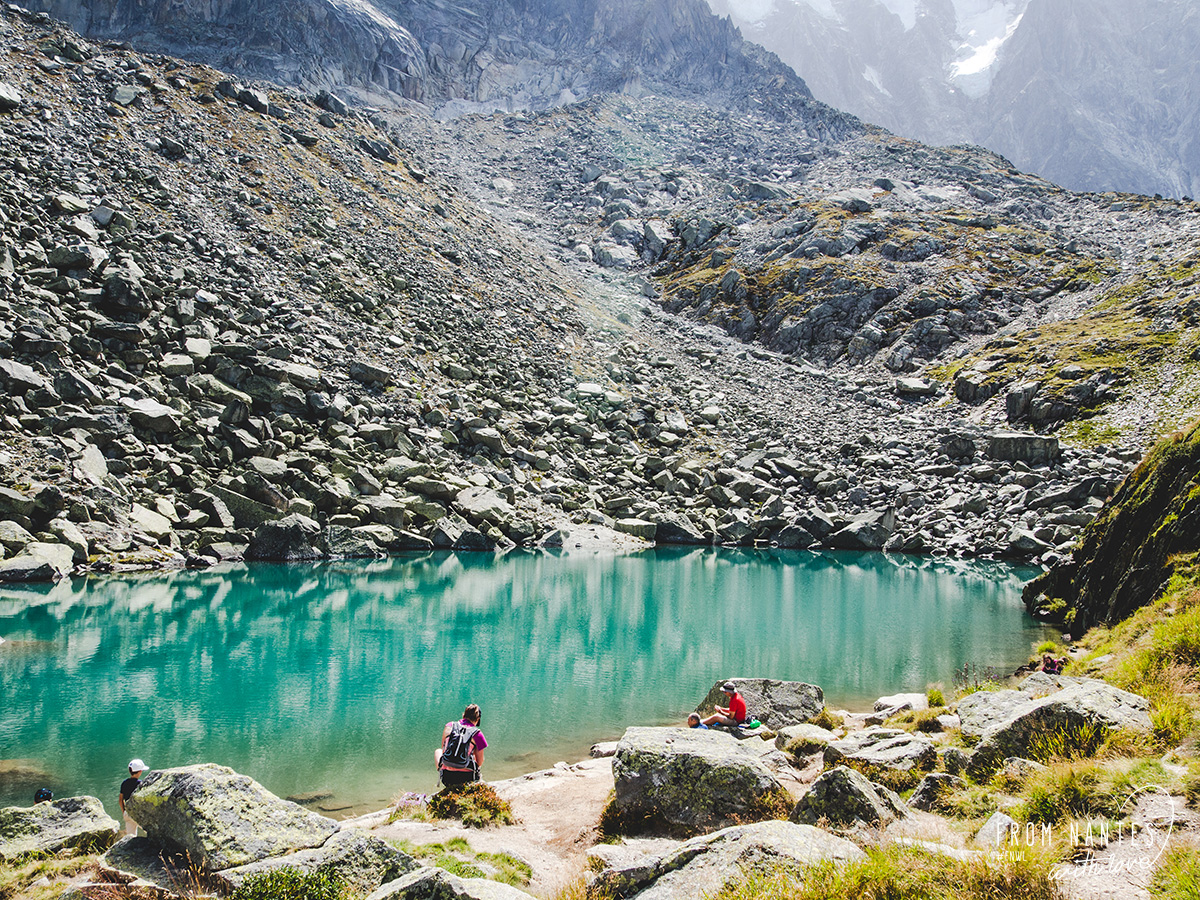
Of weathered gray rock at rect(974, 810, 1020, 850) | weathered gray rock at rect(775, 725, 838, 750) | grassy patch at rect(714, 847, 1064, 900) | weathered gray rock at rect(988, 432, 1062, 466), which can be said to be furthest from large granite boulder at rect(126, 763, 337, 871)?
weathered gray rock at rect(988, 432, 1062, 466)

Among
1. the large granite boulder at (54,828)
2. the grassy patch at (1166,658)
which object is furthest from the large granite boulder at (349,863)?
the grassy patch at (1166,658)

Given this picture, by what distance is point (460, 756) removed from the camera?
35.5ft

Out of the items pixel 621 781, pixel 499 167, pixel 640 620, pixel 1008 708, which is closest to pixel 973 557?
pixel 640 620

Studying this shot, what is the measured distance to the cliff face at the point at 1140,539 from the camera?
15477mm

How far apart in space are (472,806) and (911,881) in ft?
21.9

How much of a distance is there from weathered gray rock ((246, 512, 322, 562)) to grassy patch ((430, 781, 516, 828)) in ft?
93.0

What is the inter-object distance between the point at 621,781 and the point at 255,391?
38378mm

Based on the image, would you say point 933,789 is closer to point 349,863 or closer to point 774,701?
point 349,863

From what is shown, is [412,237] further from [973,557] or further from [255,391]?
[973,557]

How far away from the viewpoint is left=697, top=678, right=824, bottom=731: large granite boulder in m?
15.8

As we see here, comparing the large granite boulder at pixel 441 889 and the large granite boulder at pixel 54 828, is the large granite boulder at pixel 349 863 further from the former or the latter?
the large granite boulder at pixel 54 828

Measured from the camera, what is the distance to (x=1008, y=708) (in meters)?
10.2

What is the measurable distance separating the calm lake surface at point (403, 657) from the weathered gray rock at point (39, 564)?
0.93 metres

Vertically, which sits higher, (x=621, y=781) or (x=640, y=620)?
(x=621, y=781)
